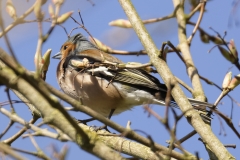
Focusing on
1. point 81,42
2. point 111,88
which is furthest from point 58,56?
point 111,88

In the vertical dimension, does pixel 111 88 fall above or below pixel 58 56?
below

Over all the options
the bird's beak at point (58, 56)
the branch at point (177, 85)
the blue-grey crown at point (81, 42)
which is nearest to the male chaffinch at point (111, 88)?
the blue-grey crown at point (81, 42)

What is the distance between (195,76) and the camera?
11.5ft

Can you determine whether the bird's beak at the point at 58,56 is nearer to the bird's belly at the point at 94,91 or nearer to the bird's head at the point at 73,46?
the bird's head at the point at 73,46

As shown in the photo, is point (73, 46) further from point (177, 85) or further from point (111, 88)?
point (177, 85)

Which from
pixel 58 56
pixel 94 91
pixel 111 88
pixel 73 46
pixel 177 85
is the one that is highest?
pixel 73 46

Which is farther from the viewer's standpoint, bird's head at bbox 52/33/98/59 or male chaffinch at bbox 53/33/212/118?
→ bird's head at bbox 52/33/98/59

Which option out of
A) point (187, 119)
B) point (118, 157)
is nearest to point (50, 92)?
point (118, 157)

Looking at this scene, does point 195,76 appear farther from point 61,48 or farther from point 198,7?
point 61,48

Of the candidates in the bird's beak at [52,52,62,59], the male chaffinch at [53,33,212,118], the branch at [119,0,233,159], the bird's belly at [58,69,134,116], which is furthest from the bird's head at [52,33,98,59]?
the branch at [119,0,233,159]

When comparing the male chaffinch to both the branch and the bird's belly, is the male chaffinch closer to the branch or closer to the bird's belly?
the bird's belly

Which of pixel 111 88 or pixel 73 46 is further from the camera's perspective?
pixel 73 46

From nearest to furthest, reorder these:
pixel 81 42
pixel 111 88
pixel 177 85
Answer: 1. pixel 177 85
2. pixel 111 88
3. pixel 81 42

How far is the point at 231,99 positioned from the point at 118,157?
1.25 m
